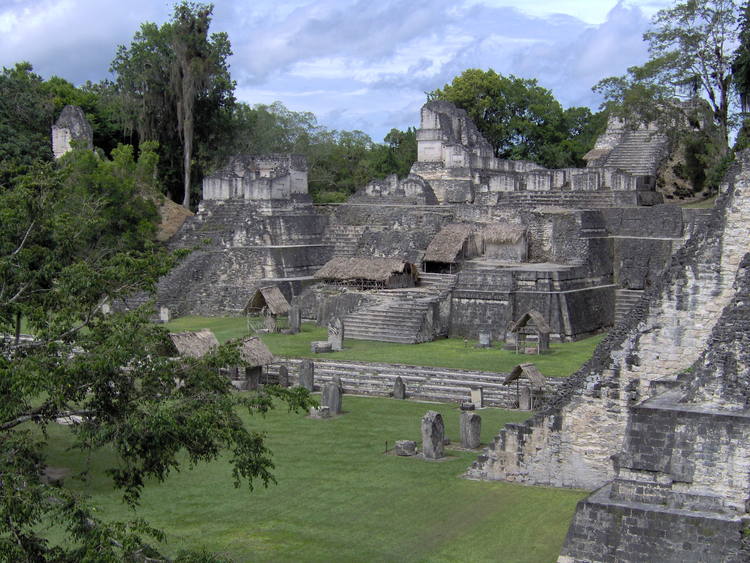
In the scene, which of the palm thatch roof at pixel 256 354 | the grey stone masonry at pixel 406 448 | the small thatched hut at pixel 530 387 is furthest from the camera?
the palm thatch roof at pixel 256 354

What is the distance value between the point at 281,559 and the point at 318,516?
62.4 inches

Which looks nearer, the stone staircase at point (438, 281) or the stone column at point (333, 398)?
the stone column at point (333, 398)

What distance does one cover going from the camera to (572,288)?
28.4 meters

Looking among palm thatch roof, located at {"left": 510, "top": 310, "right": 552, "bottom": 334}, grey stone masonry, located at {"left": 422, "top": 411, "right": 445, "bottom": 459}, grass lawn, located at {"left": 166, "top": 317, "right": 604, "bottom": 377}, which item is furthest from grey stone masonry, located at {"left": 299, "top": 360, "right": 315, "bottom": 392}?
grey stone masonry, located at {"left": 422, "top": 411, "right": 445, "bottom": 459}

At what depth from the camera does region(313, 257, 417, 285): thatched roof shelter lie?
3000 cm

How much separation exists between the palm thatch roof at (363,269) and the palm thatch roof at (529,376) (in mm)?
10323

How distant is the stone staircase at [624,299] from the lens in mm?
29609

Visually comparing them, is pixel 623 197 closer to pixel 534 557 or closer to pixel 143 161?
pixel 143 161

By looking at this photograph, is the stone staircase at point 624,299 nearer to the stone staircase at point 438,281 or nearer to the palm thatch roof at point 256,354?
the stone staircase at point 438,281

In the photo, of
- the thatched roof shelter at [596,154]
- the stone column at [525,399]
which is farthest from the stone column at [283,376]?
the thatched roof shelter at [596,154]

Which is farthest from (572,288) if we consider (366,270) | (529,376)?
(529,376)

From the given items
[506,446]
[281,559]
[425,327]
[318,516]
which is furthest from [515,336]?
[281,559]

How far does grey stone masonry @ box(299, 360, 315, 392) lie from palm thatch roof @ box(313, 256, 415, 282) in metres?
7.73

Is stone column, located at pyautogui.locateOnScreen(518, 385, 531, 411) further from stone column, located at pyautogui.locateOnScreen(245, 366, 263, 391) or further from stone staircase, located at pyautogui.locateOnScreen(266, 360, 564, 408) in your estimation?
stone column, located at pyautogui.locateOnScreen(245, 366, 263, 391)
